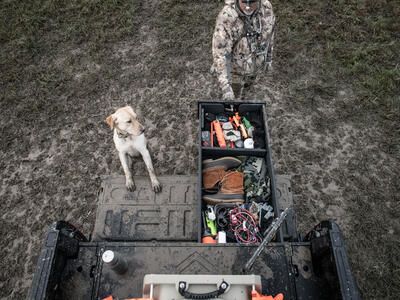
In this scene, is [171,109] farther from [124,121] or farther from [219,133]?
[124,121]

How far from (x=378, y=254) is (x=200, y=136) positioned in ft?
10.2

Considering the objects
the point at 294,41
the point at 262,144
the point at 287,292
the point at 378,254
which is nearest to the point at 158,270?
the point at 287,292

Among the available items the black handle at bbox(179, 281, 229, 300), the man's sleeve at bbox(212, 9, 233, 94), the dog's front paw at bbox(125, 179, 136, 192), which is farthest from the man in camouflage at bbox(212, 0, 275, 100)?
the black handle at bbox(179, 281, 229, 300)

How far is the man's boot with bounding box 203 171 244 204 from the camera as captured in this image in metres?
4.18

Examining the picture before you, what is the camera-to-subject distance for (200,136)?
444 cm

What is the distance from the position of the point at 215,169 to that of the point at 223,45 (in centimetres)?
173

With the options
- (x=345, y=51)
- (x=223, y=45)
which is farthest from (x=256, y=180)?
(x=345, y=51)

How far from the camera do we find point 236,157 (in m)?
4.53

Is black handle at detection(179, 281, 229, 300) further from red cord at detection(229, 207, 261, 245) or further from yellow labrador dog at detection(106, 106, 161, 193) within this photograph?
yellow labrador dog at detection(106, 106, 161, 193)

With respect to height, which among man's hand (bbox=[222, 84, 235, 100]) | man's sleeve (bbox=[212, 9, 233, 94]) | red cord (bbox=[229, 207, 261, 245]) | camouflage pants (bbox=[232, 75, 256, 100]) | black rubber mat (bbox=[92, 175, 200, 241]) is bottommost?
red cord (bbox=[229, 207, 261, 245])

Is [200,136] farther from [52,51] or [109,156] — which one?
[52,51]

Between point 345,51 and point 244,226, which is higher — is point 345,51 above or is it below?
above

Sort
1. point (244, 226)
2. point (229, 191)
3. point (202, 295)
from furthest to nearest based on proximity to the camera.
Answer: point (229, 191), point (244, 226), point (202, 295)

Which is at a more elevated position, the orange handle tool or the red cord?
the orange handle tool
